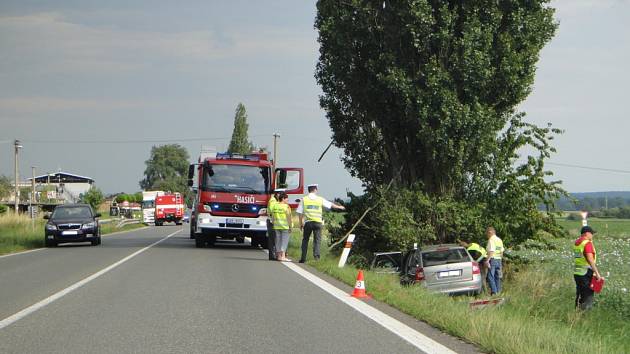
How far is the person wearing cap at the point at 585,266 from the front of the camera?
13891mm

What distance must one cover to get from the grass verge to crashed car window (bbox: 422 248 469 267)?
1376 centimetres

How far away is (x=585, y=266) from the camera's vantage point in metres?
14.1

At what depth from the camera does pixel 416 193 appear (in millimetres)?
21906

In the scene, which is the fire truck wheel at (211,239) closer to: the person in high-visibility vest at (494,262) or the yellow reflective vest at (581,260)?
the person in high-visibility vest at (494,262)

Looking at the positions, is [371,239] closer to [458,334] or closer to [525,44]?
[525,44]

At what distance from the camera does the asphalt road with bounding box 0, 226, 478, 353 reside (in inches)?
295

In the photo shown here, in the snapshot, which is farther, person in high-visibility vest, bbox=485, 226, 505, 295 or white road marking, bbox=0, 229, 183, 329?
person in high-visibility vest, bbox=485, 226, 505, 295

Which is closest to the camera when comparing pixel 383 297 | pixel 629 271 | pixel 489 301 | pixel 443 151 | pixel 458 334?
pixel 458 334

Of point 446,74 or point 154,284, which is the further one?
point 446,74

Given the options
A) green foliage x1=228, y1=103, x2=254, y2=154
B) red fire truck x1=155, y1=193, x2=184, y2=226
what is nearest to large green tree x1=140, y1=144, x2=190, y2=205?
green foliage x1=228, y1=103, x2=254, y2=154

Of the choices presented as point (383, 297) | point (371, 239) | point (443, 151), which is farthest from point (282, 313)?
point (371, 239)

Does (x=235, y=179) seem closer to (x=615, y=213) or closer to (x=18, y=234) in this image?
(x=18, y=234)

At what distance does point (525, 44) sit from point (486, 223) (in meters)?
4.88

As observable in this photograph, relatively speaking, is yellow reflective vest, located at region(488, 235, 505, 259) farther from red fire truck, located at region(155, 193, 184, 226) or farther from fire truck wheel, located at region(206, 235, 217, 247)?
red fire truck, located at region(155, 193, 184, 226)
